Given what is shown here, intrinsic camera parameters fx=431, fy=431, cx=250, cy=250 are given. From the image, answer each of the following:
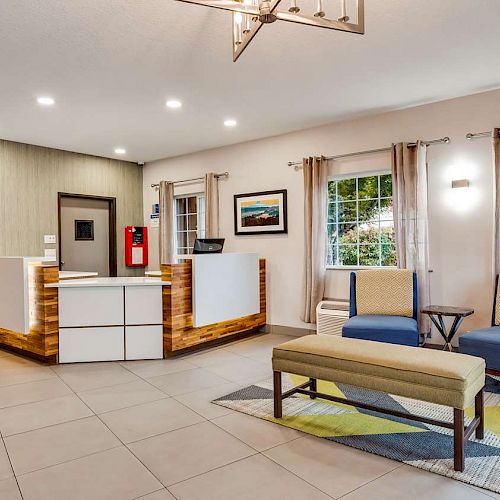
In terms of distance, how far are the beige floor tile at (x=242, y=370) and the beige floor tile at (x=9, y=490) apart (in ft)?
6.65

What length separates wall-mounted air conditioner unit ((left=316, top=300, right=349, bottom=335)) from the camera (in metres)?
5.14

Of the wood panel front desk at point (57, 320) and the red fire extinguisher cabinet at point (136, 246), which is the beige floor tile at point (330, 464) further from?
the red fire extinguisher cabinet at point (136, 246)

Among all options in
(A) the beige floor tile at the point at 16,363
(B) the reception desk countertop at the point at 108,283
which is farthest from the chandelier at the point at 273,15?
(A) the beige floor tile at the point at 16,363

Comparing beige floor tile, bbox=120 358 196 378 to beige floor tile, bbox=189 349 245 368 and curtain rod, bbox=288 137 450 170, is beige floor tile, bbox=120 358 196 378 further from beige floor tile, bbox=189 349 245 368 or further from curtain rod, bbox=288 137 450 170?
curtain rod, bbox=288 137 450 170

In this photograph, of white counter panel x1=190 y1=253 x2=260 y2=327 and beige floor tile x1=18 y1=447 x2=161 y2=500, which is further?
white counter panel x1=190 y1=253 x2=260 y2=327

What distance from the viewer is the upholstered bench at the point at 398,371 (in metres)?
2.32

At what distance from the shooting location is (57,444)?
2.69m

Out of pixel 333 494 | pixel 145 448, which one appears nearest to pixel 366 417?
pixel 333 494

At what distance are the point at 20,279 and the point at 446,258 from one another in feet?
15.0

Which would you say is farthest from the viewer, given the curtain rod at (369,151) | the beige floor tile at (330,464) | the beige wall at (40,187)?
the beige wall at (40,187)

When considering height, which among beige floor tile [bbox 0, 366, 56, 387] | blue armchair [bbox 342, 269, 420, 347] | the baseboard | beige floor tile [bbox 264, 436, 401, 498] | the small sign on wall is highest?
the small sign on wall

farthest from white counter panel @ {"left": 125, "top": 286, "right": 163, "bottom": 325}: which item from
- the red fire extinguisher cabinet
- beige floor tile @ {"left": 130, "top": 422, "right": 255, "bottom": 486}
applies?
the red fire extinguisher cabinet

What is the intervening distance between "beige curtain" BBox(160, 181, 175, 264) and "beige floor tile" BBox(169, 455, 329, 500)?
5.12m

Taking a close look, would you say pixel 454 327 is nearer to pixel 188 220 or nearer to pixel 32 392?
pixel 32 392
